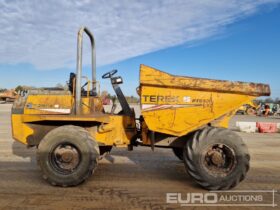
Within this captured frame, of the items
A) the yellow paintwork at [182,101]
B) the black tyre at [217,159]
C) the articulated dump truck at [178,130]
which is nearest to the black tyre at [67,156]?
the articulated dump truck at [178,130]

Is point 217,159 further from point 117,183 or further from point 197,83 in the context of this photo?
point 117,183

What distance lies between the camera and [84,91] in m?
6.21

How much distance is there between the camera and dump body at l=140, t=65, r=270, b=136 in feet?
17.1

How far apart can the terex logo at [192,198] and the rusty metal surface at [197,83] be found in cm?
174

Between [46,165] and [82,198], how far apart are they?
38.5 inches

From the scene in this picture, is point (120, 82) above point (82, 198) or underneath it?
above

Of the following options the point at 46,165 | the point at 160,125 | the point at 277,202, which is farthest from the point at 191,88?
the point at 46,165

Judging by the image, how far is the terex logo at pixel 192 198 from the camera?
15.4 ft

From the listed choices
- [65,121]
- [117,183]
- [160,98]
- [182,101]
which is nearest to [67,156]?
[65,121]

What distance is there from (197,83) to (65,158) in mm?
2603

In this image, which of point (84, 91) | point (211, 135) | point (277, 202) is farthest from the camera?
point (84, 91)

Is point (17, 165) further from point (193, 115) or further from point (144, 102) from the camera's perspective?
point (193, 115)

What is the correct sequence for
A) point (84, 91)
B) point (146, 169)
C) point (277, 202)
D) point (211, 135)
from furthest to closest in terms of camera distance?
point (146, 169) → point (84, 91) → point (211, 135) → point (277, 202)

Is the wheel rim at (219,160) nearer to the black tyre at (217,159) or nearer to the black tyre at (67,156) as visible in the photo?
the black tyre at (217,159)
